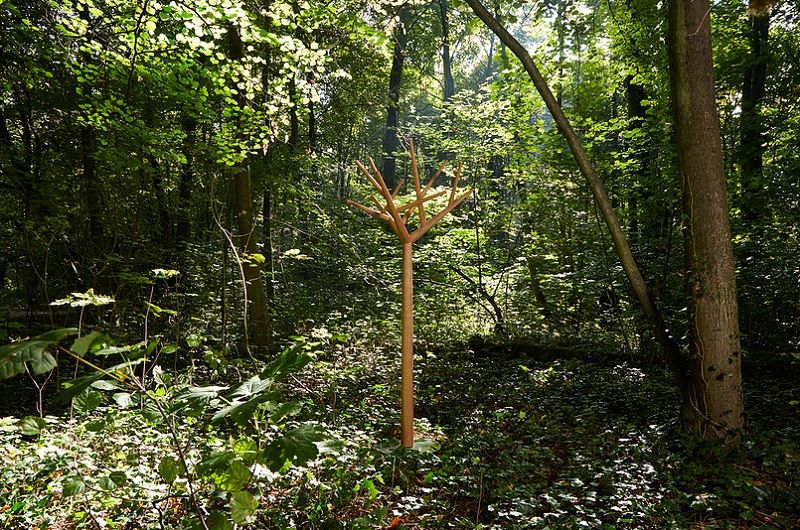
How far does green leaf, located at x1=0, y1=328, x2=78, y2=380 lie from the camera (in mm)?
998

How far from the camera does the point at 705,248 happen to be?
4098 millimetres

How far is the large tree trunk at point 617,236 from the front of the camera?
4.38 meters

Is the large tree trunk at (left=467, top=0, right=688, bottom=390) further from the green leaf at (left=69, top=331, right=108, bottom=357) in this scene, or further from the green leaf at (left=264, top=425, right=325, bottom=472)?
the green leaf at (left=69, top=331, right=108, bottom=357)

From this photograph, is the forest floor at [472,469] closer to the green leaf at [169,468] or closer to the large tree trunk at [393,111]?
the green leaf at [169,468]

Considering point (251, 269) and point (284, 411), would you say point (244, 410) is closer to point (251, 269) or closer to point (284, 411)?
point (284, 411)

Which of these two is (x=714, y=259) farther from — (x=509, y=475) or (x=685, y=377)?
(x=509, y=475)

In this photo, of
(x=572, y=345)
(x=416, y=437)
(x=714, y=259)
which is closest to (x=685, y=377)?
(x=714, y=259)

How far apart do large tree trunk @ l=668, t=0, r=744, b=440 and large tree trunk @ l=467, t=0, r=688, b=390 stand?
0.66ft

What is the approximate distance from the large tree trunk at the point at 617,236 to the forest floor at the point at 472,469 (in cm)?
70

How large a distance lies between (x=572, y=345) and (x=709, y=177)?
4706 mm

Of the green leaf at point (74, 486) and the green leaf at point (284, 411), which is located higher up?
the green leaf at point (284, 411)

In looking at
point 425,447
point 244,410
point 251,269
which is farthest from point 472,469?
point 251,269

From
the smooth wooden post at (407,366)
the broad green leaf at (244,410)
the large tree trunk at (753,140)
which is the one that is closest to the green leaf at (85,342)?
the broad green leaf at (244,410)

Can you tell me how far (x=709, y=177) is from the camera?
410 cm
